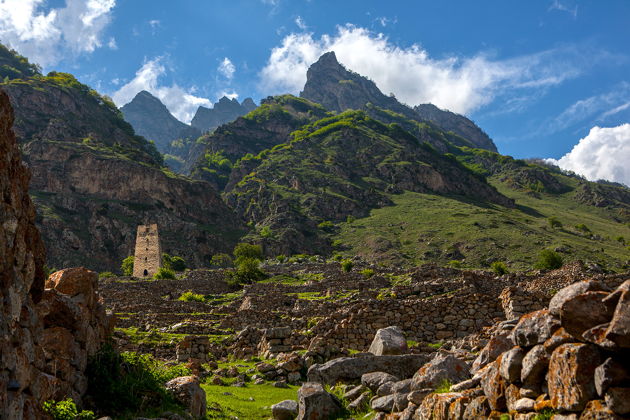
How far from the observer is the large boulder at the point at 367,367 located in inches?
460

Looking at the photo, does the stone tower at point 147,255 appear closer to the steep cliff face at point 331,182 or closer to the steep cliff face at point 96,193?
the steep cliff face at point 96,193

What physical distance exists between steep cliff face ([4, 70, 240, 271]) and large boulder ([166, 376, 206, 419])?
4045 inches

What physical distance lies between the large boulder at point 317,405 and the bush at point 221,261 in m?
96.6

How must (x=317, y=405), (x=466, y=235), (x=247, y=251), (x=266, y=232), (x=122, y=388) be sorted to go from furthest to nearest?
(x=266, y=232)
(x=466, y=235)
(x=247, y=251)
(x=122, y=388)
(x=317, y=405)

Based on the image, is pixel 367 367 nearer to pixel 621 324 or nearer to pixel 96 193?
pixel 621 324

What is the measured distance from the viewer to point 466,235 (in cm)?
10100

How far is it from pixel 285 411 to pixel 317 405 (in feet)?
3.67

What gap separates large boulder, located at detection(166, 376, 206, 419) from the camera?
10.4 metres

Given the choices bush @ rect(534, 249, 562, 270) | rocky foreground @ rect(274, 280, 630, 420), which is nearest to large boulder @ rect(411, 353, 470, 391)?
rocky foreground @ rect(274, 280, 630, 420)

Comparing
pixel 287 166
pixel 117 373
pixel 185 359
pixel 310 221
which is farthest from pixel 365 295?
pixel 287 166

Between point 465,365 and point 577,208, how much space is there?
188m

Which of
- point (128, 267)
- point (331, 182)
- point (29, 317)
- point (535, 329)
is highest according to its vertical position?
point (331, 182)

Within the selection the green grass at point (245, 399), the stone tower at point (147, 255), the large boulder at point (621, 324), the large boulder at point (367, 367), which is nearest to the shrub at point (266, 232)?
the stone tower at point (147, 255)

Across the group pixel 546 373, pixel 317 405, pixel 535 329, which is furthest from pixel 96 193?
pixel 546 373
